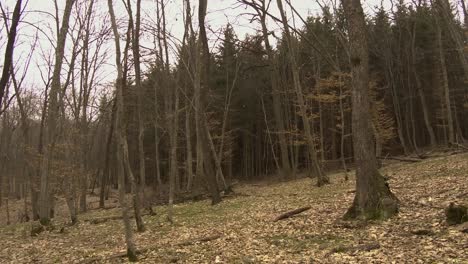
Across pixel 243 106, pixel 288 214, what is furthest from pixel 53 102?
pixel 243 106

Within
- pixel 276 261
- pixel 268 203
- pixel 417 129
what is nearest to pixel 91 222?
pixel 268 203

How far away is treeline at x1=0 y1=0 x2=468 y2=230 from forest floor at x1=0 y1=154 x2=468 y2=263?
151 inches

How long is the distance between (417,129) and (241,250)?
123ft

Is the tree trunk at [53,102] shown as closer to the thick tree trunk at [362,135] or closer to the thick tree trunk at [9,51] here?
the thick tree trunk at [9,51]

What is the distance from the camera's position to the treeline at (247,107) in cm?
2123

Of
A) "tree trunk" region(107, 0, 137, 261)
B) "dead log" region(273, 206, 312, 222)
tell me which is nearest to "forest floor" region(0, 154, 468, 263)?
"dead log" region(273, 206, 312, 222)

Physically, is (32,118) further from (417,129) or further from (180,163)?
(417,129)

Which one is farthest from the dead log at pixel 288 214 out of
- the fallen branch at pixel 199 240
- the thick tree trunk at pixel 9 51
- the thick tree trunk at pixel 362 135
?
the thick tree trunk at pixel 9 51

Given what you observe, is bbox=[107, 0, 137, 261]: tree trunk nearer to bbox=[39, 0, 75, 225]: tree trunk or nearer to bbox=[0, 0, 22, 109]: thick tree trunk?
bbox=[0, 0, 22, 109]: thick tree trunk

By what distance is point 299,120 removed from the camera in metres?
40.6

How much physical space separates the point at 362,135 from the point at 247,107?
103ft

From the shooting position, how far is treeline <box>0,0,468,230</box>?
21.2 meters

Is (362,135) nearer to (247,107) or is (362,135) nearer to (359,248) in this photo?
(359,248)

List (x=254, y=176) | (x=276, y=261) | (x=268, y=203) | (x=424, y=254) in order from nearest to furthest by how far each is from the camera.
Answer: (x=424, y=254) < (x=276, y=261) < (x=268, y=203) < (x=254, y=176)
